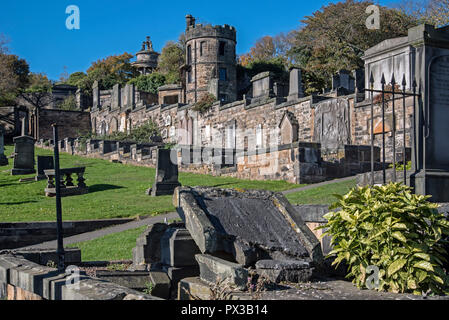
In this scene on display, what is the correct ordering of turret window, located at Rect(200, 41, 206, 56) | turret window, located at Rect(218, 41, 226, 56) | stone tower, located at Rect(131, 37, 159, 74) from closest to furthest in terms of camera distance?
turret window, located at Rect(200, 41, 206, 56), turret window, located at Rect(218, 41, 226, 56), stone tower, located at Rect(131, 37, 159, 74)

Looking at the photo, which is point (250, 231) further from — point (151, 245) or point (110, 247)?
point (110, 247)

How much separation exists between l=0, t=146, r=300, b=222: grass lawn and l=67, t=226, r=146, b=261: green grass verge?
2798mm

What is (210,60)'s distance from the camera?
55.4 meters

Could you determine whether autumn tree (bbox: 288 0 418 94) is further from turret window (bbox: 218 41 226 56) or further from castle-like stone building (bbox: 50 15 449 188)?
turret window (bbox: 218 41 226 56)

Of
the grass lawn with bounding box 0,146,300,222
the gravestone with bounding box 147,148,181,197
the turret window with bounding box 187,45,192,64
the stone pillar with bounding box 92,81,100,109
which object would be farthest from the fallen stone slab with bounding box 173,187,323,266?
the stone pillar with bounding box 92,81,100,109

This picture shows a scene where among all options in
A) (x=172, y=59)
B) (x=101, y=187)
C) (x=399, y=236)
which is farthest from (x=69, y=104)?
(x=399, y=236)

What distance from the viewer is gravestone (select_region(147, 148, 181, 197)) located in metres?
21.0

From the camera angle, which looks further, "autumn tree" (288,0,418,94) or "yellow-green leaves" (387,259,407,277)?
"autumn tree" (288,0,418,94)

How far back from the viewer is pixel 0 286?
6.76 metres

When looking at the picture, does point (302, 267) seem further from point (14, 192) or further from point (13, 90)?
point (13, 90)

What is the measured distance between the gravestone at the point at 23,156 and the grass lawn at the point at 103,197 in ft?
2.15

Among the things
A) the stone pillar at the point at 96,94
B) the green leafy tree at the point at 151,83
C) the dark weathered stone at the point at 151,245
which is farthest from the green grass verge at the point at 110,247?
the stone pillar at the point at 96,94

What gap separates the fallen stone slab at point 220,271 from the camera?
17.9 ft

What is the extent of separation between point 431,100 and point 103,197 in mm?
14073
